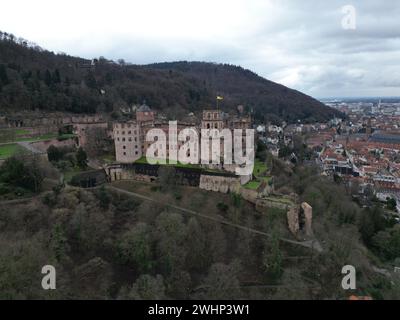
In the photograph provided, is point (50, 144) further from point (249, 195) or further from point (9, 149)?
point (249, 195)

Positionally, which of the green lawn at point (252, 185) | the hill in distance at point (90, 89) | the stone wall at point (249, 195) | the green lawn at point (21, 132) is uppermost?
the hill in distance at point (90, 89)

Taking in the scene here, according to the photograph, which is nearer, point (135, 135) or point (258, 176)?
point (258, 176)

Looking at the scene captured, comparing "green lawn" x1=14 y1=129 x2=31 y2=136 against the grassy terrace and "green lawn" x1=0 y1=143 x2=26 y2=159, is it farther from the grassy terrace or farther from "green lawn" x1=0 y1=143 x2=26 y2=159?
"green lawn" x1=0 y1=143 x2=26 y2=159

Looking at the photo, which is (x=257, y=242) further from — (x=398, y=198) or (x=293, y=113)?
(x=293, y=113)

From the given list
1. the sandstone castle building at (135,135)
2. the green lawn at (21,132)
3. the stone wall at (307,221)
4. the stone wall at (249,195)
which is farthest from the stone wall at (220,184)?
the green lawn at (21,132)

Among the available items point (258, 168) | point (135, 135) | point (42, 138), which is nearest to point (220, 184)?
point (258, 168)

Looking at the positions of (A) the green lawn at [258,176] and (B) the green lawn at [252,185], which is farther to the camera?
(A) the green lawn at [258,176]

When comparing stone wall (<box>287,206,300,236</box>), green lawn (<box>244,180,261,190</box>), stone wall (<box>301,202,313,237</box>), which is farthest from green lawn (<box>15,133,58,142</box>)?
stone wall (<box>301,202,313,237</box>)

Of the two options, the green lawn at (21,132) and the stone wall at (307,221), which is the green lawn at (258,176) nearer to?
the stone wall at (307,221)
